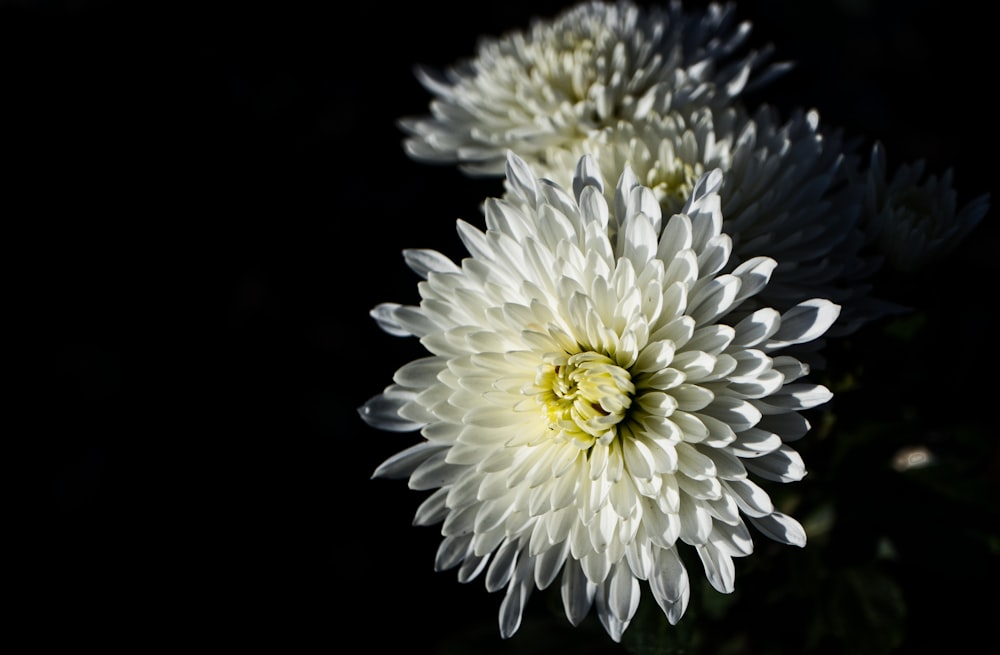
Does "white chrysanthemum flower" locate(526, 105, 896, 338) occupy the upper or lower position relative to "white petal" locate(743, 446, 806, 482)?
upper

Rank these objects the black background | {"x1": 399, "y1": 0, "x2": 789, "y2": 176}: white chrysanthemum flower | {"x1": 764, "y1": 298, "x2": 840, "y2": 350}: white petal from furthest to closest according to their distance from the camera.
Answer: the black background < {"x1": 399, "y1": 0, "x2": 789, "y2": 176}: white chrysanthemum flower < {"x1": 764, "y1": 298, "x2": 840, "y2": 350}: white petal

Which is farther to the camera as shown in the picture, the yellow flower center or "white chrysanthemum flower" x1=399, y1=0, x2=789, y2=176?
"white chrysanthemum flower" x1=399, y1=0, x2=789, y2=176

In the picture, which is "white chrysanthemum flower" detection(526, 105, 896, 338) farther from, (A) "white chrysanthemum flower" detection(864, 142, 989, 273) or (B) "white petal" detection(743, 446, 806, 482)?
(B) "white petal" detection(743, 446, 806, 482)

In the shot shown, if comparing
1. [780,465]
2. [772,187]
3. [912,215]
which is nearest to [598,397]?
[780,465]

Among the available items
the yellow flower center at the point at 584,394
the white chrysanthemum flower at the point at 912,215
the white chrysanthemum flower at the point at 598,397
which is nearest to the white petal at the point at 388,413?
the white chrysanthemum flower at the point at 598,397

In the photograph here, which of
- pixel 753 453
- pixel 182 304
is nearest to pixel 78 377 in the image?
pixel 182 304

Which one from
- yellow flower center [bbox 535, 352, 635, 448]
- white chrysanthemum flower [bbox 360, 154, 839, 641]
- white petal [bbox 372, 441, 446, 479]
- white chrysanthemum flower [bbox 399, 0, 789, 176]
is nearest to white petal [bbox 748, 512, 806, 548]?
white chrysanthemum flower [bbox 360, 154, 839, 641]

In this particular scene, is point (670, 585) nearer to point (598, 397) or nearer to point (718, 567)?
point (718, 567)

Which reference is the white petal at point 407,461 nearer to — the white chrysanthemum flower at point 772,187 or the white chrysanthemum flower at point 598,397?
the white chrysanthemum flower at point 598,397
